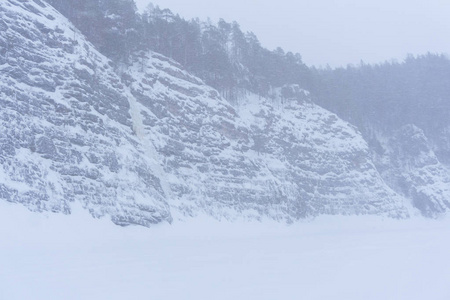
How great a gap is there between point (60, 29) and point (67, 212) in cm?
1427

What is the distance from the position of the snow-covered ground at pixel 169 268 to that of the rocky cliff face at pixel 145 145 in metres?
1.65

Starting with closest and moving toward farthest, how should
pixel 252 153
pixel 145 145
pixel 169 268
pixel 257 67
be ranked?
pixel 169 268, pixel 145 145, pixel 252 153, pixel 257 67

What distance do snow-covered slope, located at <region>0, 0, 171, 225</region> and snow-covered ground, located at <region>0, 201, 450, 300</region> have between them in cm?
161

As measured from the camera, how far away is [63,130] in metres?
27.0

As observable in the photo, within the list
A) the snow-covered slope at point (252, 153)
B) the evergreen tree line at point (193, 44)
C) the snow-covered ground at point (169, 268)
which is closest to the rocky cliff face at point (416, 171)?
the snow-covered slope at point (252, 153)

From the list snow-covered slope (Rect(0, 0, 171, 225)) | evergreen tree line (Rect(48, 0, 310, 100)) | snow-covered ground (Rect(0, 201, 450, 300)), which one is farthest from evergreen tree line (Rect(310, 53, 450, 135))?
snow-covered ground (Rect(0, 201, 450, 300))

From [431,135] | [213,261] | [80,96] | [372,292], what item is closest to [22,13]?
[80,96]

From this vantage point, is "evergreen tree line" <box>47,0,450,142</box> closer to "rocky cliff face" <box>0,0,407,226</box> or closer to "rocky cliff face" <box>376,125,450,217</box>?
"rocky cliff face" <box>0,0,407,226</box>

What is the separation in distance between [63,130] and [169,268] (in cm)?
1479

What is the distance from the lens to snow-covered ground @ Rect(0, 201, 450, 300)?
11070 mm

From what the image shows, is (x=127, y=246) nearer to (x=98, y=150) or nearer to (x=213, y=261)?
(x=213, y=261)

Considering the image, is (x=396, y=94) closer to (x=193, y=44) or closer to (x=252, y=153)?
(x=193, y=44)

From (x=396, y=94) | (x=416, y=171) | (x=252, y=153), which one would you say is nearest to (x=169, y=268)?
(x=252, y=153)

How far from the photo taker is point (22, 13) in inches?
1166
